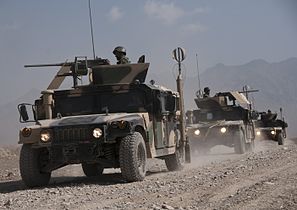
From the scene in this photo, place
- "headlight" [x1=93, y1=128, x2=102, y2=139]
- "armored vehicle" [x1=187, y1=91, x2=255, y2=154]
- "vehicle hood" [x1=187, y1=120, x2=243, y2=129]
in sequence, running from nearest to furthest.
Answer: "headlight" [x1=93, y1=128, x2=102, y2=139] < "armored vehicle" [x1=187, y1=91, x2=255, y2=154] < "vehicle hood" [x1=187, y1=120, x2=243, y2=129]

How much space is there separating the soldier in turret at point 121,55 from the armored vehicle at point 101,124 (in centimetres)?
28

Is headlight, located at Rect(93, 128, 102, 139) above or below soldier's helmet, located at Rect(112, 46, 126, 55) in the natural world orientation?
below

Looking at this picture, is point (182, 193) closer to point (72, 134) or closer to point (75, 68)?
point (72, 134)

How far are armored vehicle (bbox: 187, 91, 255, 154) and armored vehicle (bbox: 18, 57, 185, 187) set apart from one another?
5.76 m

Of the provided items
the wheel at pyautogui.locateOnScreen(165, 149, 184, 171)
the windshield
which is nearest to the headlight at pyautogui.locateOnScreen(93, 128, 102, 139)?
the windshield

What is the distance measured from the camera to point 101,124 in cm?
994

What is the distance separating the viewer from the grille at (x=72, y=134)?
1001 centimetres

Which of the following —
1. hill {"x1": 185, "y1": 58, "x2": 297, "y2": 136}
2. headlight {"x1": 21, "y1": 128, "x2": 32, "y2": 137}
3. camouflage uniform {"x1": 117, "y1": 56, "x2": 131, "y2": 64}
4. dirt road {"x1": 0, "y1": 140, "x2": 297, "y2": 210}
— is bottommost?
dirt road {"x1": 0, "y1": 140, "x2": 297, "y2": 210}

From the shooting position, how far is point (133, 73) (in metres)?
12.2

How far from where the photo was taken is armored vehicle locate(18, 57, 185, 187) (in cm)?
1002

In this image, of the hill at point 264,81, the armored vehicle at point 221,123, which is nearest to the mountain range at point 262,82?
the hill at point 264,81

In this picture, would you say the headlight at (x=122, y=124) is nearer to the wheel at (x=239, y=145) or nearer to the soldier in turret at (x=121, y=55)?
the soldier in turret at (x=121, y=55)

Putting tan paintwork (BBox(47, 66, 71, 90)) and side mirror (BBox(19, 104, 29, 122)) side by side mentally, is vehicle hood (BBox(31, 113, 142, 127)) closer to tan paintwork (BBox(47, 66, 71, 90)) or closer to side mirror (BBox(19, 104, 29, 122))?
side mirror (BBox(19, 104, 29, 122))

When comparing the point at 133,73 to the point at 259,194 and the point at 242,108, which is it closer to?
the point at 259,194
